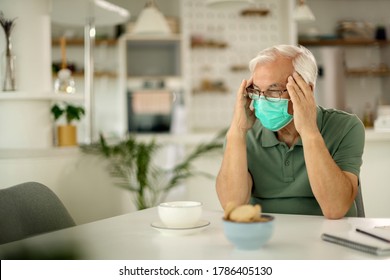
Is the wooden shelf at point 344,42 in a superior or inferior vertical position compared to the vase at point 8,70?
superior

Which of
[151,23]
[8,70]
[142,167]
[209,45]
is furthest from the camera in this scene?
[209,45]

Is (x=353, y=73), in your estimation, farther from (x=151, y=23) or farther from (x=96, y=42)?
(x=96, y=42)

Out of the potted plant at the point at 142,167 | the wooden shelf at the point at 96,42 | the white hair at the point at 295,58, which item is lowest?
the potted plant at the point at 142,167

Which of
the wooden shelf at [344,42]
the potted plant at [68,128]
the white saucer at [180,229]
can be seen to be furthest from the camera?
the wooden shelf at [344,42]

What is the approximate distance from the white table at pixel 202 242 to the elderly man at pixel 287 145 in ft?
0.50

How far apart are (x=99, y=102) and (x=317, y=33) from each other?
101 inches

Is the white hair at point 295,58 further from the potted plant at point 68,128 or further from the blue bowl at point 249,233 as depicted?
the potted plant at point 68,128

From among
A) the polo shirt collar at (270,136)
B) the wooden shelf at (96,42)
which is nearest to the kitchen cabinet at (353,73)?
the wooden shelf at (96,42)

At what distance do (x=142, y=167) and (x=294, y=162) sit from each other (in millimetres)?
1324

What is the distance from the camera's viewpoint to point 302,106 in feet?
4.20

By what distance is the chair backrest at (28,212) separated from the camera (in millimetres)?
1094

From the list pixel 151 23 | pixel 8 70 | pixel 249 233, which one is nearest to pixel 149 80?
pixel 151 23

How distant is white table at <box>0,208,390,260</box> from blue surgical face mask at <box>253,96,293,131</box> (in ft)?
0.91
